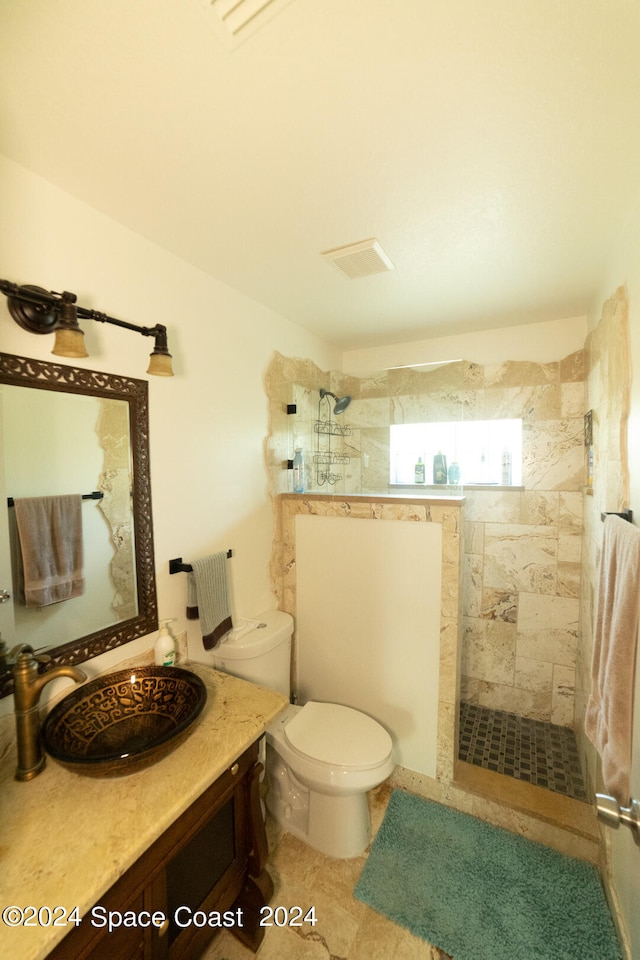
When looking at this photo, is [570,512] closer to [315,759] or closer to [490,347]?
[490,347]

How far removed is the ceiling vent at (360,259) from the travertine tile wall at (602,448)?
90cm

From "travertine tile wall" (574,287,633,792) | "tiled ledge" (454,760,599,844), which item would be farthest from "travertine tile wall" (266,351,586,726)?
"tiled ledge" (454,760,599,844)

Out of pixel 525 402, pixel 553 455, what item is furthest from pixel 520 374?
pixel 553 455

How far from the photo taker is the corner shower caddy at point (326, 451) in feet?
8.11

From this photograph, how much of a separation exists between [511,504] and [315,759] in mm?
1809

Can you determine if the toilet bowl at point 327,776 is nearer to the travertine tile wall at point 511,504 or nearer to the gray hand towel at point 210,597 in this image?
the gray hand towel at point 210,597

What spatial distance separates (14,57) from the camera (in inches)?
30.3

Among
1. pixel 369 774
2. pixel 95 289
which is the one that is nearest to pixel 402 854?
pixel 369 774

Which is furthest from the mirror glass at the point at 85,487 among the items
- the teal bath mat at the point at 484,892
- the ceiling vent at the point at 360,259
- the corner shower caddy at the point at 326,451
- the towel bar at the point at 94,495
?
the teal bath mat at the point at 484,892

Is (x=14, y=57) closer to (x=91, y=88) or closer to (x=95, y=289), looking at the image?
(x=91, y=88)

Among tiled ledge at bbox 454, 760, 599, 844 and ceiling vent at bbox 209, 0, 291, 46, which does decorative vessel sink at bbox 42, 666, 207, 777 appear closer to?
tiled ledge at bbox 454, 760, 599, 844

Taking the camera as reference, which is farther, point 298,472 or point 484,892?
point 298,472

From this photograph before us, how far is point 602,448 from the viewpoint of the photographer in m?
1.58

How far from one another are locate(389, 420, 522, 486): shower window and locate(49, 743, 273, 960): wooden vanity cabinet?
1.75 m
